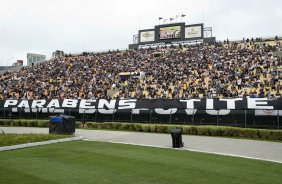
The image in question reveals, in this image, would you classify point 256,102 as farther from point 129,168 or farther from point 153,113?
point 129,168

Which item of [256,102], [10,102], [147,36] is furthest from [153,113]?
[147,36]

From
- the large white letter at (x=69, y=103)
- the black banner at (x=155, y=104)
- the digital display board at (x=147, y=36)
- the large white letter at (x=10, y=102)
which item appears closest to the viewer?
the black banner at (x=155, y=104)

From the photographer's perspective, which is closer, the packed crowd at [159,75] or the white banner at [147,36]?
the packed crowd at [159,75]

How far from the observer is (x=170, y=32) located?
6044 cm

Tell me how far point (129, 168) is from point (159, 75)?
33624mm

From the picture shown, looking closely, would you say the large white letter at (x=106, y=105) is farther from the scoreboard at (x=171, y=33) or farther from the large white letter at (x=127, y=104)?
the scoreboard at (x=171, y=33)

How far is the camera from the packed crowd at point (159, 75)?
37.3m

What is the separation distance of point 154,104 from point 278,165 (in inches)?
734

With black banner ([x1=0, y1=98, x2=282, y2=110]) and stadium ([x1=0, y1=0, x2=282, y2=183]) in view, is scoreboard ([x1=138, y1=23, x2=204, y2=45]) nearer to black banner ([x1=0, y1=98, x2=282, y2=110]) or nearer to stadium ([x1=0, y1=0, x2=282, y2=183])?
stadium ([x1=0, y1=0, x2=282, y2=183])

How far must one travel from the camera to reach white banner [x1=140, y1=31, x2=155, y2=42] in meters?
62.3

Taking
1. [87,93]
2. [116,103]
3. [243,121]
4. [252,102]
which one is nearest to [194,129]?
[243,121]

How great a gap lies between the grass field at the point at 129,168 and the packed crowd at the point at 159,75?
60.2ft

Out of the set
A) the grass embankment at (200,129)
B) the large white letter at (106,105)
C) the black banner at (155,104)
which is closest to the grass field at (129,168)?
the grass embankment at (200,129)

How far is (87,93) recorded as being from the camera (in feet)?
146
